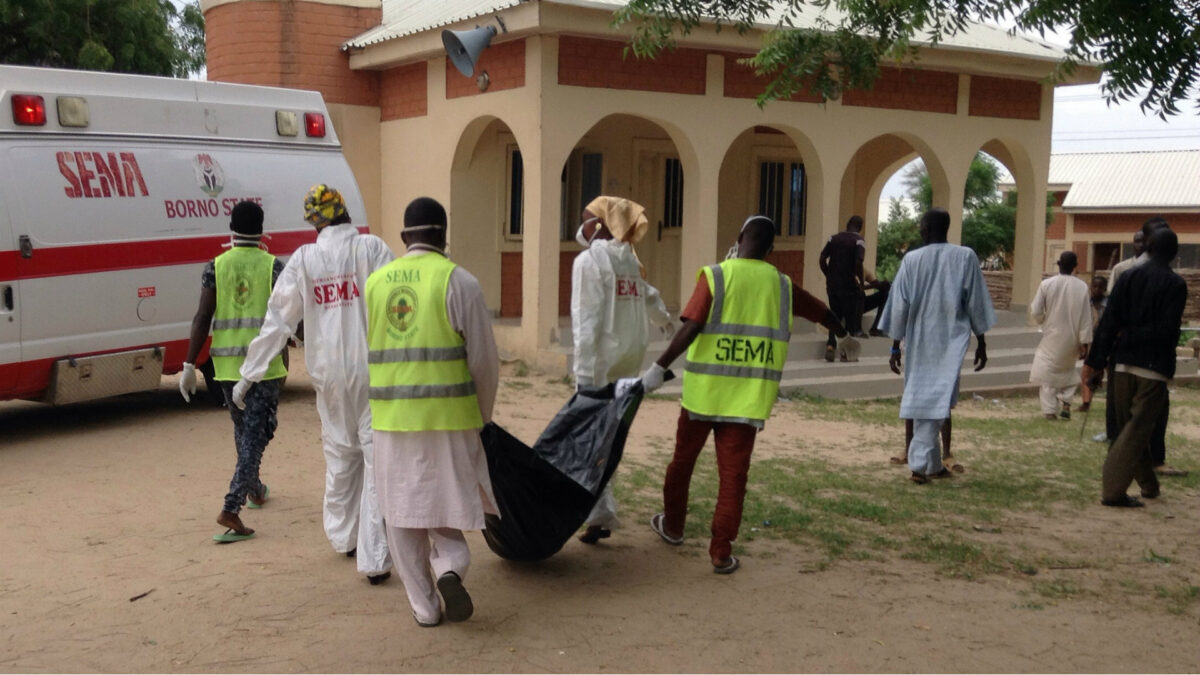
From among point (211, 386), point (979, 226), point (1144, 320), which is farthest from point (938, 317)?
point (979, 226)

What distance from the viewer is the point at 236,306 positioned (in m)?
6.55

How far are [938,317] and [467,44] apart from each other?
5.76 m

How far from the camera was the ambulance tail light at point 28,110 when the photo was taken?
8.11 m

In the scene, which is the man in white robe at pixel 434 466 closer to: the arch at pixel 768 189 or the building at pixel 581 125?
the building at pixel 581 125

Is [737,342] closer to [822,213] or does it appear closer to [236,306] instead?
[236,306]

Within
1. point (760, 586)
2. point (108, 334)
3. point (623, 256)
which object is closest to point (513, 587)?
point (760, 586)

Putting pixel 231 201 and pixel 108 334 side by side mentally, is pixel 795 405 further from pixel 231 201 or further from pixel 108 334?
pixel 108 334

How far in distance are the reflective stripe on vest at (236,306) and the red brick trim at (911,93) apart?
976 cm

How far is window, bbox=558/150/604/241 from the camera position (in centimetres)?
1498

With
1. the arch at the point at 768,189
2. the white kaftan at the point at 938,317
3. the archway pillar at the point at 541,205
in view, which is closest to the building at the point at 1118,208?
the arch at the point at 768,189

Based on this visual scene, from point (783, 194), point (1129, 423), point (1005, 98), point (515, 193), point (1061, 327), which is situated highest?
point (1005, 98)

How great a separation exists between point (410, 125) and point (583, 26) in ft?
11.4

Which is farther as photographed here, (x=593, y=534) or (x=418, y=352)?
(x=593, y=534)

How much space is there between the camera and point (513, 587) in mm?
5312
